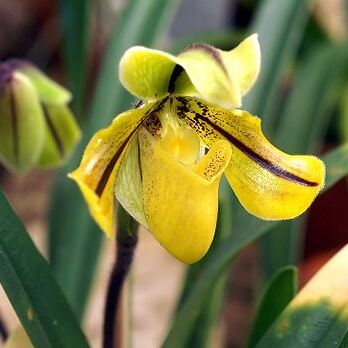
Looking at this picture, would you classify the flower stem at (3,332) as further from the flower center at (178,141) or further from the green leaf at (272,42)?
the green leaf at (272,42)

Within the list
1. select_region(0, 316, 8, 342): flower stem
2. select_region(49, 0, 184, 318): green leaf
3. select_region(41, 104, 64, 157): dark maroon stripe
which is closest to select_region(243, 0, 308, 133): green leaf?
select_region(49, 0, 184, 318): green leaf

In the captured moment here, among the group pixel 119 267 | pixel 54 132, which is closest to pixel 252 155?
pixel 119 267

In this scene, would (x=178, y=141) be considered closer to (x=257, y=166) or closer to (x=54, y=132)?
(x=257, y=166)

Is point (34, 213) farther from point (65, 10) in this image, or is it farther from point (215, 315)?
point (215, 315)

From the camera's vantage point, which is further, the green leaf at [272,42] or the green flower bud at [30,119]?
the green leaf at [272,42]

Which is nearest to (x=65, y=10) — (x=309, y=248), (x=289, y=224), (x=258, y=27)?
(x=258, y=27)

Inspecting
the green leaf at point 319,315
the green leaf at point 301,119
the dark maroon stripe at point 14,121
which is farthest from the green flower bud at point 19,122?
the green leaf at point 301,119
